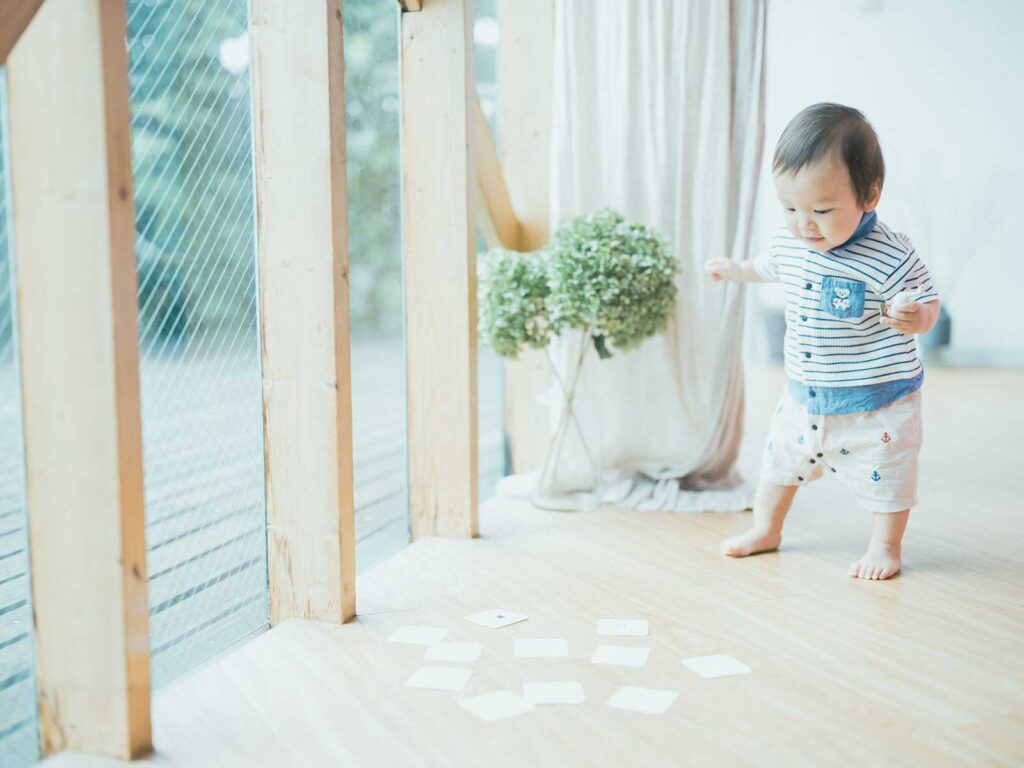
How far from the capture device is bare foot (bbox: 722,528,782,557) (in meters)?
2.33

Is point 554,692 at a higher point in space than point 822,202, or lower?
lower

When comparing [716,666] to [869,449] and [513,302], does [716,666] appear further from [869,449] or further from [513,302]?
[513,302]

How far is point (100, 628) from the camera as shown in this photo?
1.37 meters

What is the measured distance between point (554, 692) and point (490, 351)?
1.86 m

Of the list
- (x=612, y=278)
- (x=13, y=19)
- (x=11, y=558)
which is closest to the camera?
(x=13, y=19)

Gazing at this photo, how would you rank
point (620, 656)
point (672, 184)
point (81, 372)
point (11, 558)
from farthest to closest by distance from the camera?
point (672, 184), point (620, 656), point (11, 558), point (81, 372)

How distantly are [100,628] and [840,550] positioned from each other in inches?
68.1

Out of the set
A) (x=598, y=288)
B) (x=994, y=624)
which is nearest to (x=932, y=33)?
(x=598, y=288)

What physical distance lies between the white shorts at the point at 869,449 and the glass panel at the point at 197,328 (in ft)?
4.06

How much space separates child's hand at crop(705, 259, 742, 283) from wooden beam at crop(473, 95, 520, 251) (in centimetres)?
76

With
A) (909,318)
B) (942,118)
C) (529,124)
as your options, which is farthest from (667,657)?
(942,118)

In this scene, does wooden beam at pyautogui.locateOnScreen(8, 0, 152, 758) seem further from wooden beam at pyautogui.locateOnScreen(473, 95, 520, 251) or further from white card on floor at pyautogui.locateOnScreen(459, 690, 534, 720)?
wooden beam at pyautogui.locateOnScreen(473, 95, 520, 251)

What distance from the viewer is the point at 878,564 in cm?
218

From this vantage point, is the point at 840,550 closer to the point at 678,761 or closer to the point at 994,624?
the point at 994,624
